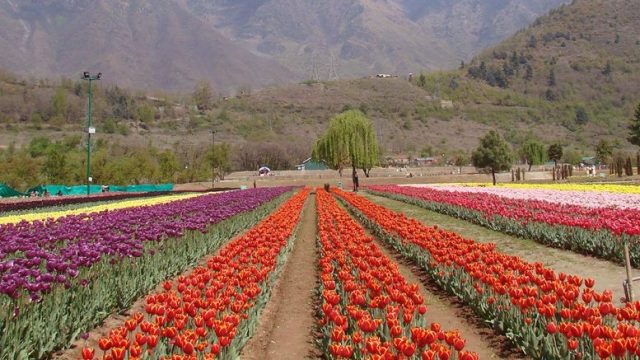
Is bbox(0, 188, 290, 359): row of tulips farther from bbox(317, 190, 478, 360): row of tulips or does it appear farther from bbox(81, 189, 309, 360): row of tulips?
bbox(317, 190, 478, 360): row of tulips

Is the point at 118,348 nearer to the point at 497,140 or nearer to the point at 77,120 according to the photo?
the point at 497,140

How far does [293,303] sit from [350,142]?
43.3m

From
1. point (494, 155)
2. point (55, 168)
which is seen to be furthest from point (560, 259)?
point (55, 168)

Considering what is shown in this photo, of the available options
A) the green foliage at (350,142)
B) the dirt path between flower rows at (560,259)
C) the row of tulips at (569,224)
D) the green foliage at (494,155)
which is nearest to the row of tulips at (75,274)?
the dirt path between flower rows at (560,259)

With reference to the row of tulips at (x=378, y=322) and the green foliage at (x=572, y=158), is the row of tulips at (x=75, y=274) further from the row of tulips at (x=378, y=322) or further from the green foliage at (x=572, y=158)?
the green foliage at (x=572, y=158)

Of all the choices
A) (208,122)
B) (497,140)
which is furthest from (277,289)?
(208,122)

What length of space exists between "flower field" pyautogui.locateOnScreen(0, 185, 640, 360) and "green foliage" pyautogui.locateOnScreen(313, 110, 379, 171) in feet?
126

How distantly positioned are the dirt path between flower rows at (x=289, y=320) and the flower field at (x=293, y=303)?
36 millimetres

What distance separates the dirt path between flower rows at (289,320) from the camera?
643cm

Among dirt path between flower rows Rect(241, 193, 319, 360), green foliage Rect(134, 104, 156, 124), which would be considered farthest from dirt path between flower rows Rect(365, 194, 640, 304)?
green foliage Rect(134, 104, 156, 124)

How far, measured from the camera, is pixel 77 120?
610ft

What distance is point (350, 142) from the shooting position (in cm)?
5156

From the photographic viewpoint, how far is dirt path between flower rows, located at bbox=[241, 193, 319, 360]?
6.43m

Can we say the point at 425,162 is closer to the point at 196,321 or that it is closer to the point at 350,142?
the point at 350,142
